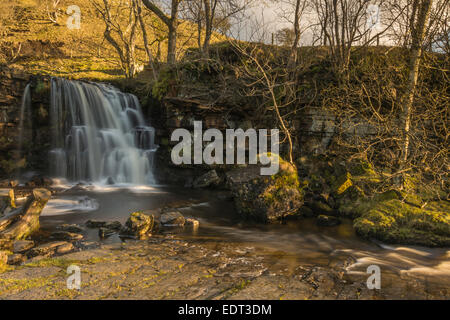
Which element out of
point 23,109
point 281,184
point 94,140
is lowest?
point 281,184

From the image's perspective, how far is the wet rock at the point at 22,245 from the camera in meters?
4.39

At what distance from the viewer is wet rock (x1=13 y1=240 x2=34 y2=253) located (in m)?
4.39

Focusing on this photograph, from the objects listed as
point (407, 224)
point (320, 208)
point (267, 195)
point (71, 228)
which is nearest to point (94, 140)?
point (71, 228)

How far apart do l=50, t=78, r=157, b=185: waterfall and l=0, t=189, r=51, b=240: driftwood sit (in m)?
5.51

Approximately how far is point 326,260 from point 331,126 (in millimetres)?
6240

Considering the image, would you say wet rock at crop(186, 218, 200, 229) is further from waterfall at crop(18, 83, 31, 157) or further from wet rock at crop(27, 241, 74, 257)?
waterfall at crop(18, 83, 31, 157)

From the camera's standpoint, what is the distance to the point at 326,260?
14.6ft

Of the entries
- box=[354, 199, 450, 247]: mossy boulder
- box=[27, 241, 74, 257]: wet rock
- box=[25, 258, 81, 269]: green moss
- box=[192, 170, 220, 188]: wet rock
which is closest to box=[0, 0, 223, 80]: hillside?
box=[192, 170, 220, 188]: wet rock

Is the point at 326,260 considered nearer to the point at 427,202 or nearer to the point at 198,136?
the point at 427,202

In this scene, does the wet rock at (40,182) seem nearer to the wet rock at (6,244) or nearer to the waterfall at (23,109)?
the waterfall at (23,109)

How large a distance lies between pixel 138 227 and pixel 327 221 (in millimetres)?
4400

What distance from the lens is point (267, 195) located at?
6793 millimetres

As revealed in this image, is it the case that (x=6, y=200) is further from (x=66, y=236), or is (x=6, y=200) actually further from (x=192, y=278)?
(x=192, y=278)
